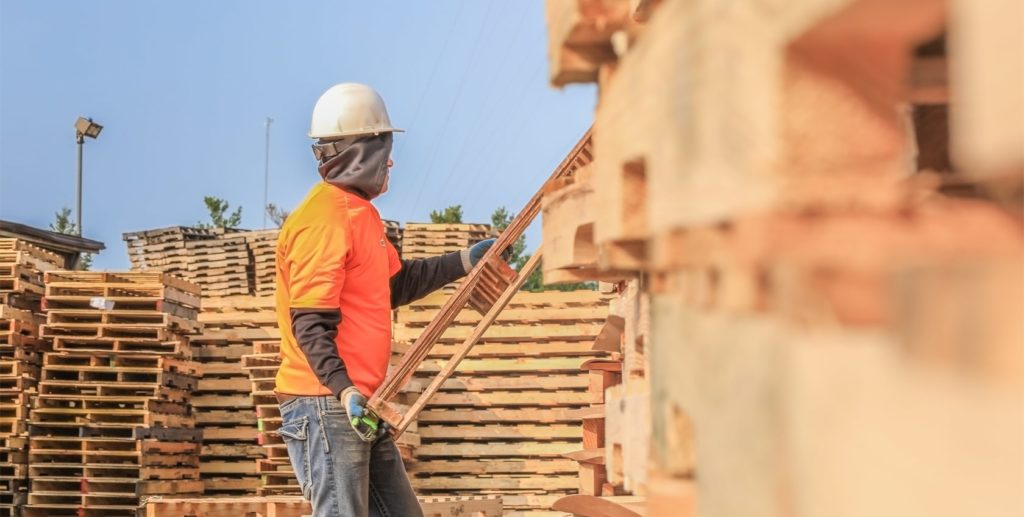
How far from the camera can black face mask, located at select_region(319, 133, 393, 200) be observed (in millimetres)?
4883

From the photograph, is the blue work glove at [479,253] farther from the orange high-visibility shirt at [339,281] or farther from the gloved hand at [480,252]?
the orange high-visibility shirt at [339,281]

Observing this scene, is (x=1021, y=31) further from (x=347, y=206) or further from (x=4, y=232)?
(x=4, y=232)

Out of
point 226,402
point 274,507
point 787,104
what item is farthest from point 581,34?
point 226,402

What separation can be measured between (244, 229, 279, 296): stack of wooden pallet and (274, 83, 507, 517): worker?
1193 cm

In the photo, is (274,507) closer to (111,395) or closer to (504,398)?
(504,398)

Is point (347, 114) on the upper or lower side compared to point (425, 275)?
upper

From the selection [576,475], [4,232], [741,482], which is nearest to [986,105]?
[741,482]

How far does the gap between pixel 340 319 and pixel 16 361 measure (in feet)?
25.8

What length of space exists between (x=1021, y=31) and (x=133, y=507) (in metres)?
11.2

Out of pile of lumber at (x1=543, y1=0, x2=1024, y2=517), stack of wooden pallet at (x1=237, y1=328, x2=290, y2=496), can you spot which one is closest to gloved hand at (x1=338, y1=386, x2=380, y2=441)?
pile of lumber at (x1=543, y1=0, x2=1024, y2=517)

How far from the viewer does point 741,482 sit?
127 cm

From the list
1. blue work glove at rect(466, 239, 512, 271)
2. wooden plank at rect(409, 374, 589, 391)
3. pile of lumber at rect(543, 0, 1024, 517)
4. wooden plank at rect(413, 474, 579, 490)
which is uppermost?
blue work glove at rect(466, 239, 512, 271)

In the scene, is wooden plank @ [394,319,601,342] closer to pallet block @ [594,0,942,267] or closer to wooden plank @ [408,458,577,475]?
wooden plank @ [408,458,577,475]

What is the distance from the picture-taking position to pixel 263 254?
56.5ft
